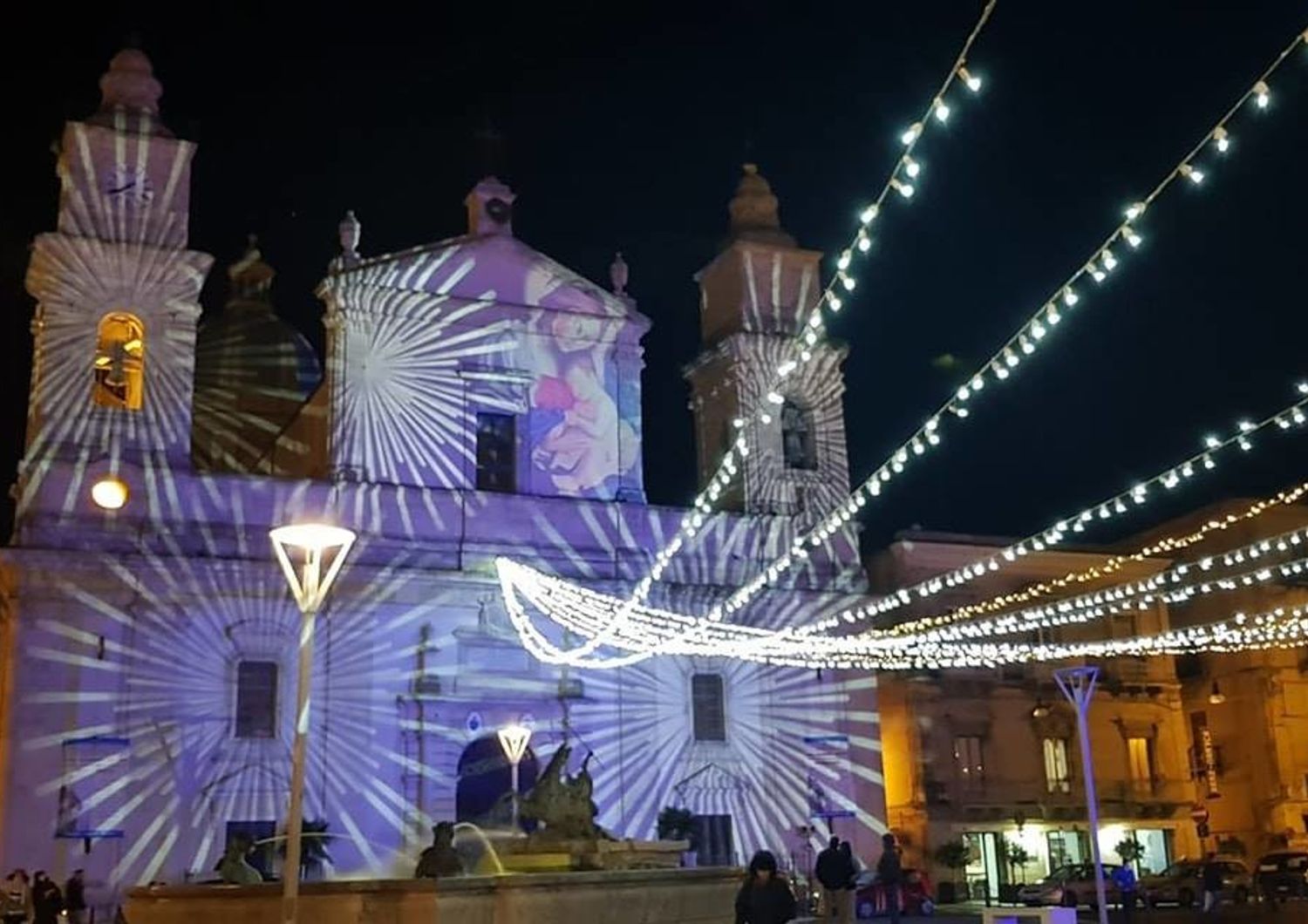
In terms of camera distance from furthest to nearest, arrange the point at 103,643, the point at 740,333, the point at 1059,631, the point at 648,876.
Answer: the point at 1059,631 → the point at 740,333 → the point at 103,643 → the point at 648,876

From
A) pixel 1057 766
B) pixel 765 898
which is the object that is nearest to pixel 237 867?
pixel 765 898

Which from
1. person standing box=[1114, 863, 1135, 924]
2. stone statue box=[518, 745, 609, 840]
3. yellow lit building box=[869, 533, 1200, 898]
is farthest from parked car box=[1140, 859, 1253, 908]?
stone statue box=[518, 745, 609, 840]

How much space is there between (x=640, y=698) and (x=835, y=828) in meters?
4.40

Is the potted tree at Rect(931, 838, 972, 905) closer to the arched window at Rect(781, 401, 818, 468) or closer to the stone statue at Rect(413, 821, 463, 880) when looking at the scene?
the arched window at Rect(781, 401, 818, 468)

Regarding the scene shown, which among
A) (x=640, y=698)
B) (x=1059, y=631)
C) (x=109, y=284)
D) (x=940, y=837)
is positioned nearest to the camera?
(x=109, y=284)

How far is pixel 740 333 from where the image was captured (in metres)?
29.4

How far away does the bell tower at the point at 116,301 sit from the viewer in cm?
2388

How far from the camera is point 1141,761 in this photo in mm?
35312

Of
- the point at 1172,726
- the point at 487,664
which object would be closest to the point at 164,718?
the point at 487,664

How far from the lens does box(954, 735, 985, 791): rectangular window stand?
3306 cm

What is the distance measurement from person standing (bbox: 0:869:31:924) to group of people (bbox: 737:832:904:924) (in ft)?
35.1

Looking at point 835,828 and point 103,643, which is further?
point 835,828

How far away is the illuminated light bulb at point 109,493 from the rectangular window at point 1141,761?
2365 cm

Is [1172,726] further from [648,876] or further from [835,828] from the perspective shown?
[648,876]
